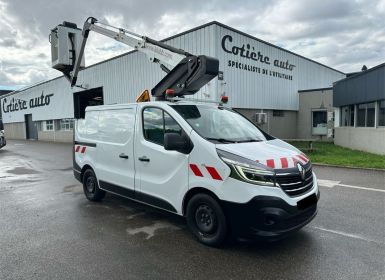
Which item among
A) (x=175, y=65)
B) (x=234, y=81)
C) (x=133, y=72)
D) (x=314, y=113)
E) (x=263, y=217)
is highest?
(x=133, y=72)

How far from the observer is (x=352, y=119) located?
655 inches

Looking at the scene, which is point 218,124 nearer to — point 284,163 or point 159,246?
point 284,163

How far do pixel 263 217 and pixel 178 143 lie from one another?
1.43 meters

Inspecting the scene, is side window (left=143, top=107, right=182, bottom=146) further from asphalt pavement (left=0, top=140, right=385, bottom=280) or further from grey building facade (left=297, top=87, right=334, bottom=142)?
grey building facade (left=297, top=87, right=334, bottom=142)

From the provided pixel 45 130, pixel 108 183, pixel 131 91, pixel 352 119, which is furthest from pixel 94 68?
pixel 108 183

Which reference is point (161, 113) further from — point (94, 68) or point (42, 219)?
point (94, 68)

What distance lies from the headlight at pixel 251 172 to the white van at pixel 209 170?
0.01 metres

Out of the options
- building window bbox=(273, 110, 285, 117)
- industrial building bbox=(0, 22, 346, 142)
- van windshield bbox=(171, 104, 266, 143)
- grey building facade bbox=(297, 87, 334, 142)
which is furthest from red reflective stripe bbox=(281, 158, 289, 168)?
grey building facade bbox=(297, 87, 334, 142)

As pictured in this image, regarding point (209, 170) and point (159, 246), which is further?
point (159, 246)

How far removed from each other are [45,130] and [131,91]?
18902mm

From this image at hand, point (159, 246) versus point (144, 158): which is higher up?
point (144, 158)

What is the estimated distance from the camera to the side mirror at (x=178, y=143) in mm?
4168

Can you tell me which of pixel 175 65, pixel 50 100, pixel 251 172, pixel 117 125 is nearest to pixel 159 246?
pixel 251 172

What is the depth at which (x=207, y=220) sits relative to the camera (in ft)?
13.8
